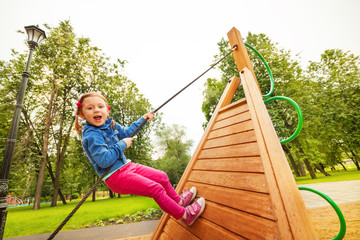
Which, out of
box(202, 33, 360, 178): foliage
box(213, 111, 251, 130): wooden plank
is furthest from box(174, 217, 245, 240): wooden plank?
box(202, 33, 360, 178): foliage

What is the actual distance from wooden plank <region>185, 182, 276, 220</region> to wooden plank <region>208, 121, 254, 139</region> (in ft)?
2.02

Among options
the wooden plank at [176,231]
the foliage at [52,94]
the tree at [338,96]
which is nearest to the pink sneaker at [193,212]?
the wooden plank at [176,231]

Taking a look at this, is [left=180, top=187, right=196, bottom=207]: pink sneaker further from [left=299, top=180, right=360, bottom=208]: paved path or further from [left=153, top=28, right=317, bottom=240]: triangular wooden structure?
[left=299, top=180, right=360, bottom=208]: paved path

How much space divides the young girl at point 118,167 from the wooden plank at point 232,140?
2.14 ft

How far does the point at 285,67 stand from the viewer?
1249 cm

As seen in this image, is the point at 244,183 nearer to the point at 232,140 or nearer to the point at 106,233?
the point at 232,140

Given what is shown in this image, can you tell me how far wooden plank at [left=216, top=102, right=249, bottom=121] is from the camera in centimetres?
187

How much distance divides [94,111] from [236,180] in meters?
1.50

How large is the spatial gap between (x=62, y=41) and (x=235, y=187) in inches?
556

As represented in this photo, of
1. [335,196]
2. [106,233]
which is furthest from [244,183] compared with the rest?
[335,196]

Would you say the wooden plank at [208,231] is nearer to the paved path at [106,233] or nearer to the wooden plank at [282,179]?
the wooden plank at [282,179]

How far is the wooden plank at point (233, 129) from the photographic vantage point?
1633mm

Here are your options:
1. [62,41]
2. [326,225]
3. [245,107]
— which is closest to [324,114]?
[326,225]

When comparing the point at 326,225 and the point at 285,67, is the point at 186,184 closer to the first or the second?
the point at 326,225
